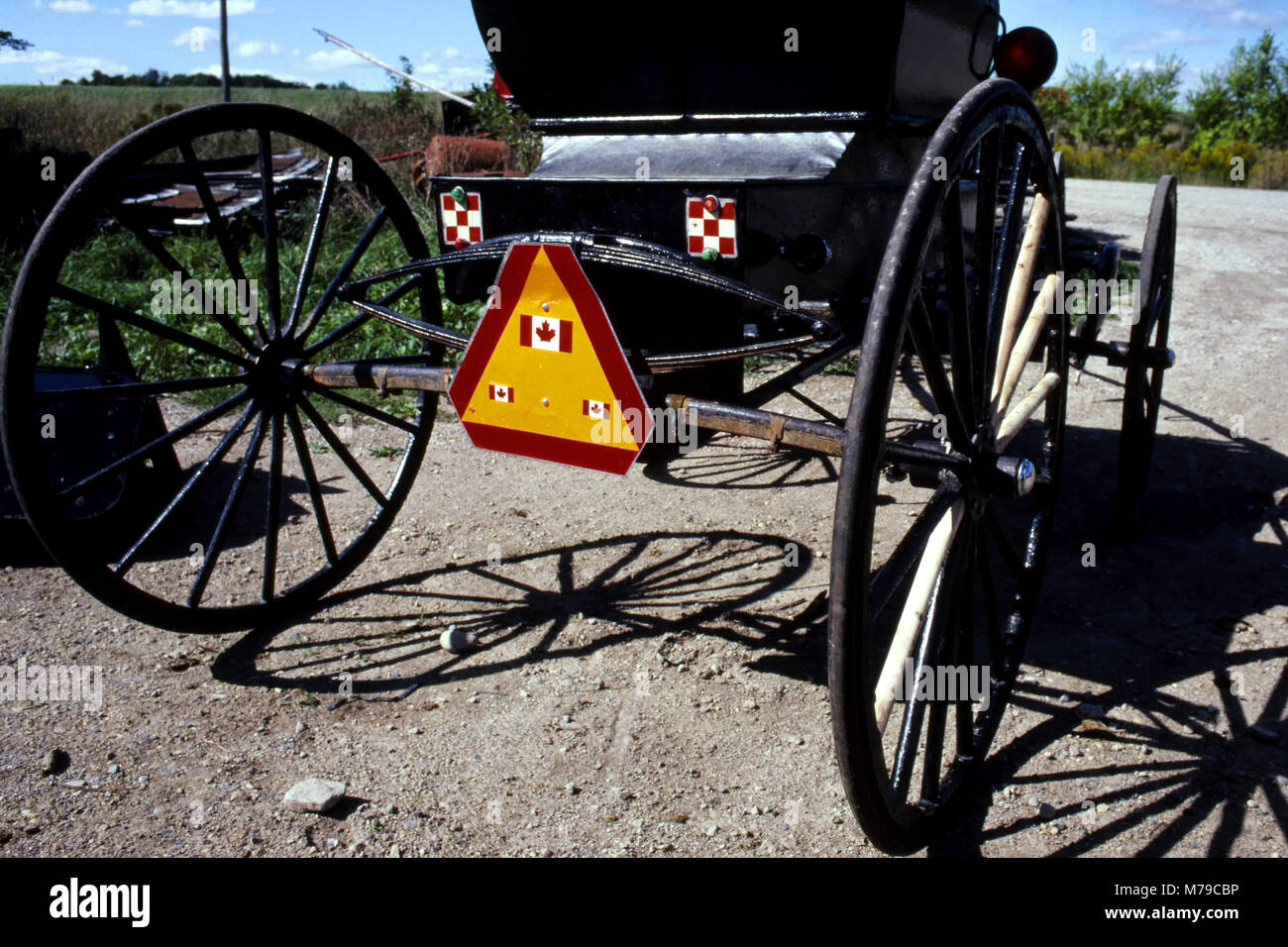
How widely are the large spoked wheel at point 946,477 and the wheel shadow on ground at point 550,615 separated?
44 centimetres

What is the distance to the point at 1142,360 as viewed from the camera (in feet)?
13.0

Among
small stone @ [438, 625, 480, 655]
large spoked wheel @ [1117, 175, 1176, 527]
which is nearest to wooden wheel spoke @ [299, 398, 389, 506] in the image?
small stone @ [438, 625, 480, 655]

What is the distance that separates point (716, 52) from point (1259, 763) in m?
2.61

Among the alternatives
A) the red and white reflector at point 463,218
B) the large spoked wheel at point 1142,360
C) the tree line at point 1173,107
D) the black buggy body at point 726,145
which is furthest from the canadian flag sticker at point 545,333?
the tree line at point 1173,107

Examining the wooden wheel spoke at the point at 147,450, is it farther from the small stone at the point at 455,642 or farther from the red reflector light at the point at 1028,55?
the red reflector light at the point at 1028,55

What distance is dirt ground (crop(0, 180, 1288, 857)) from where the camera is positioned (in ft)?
8.25

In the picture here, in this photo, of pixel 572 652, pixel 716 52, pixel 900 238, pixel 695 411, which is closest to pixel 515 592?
pixel 572 652

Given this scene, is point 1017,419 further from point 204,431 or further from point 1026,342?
point 204,431

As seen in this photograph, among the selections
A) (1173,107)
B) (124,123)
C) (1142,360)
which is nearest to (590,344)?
(1142,360)

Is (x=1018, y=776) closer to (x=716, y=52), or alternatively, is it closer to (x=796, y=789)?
(x=796, y=789)

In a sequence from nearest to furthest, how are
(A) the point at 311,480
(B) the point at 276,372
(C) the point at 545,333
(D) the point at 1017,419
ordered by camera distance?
1. (C) the point at 545,333
2. (D) the point at 1017,419
3. (B) the point at 276,372
4. (A) the point at 311,480

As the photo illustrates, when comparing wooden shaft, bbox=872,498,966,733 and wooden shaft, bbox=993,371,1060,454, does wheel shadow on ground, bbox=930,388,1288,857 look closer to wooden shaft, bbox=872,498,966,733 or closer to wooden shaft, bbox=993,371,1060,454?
wooden shaft, bbox=872,498,966,733

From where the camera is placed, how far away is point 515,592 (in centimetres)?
373

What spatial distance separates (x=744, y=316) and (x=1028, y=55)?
5.50ft
